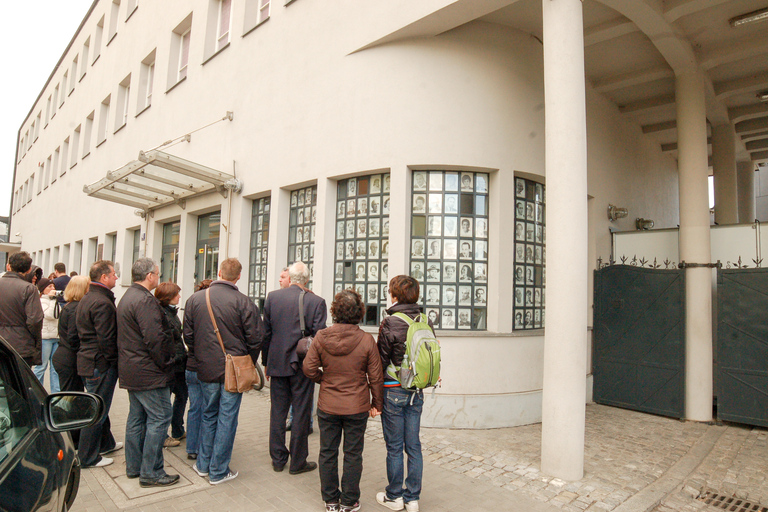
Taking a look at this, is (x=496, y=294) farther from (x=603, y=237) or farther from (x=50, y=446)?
(x=50, y=446)

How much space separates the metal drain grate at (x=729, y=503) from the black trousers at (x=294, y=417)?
12.0 ft

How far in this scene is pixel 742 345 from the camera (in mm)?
6660

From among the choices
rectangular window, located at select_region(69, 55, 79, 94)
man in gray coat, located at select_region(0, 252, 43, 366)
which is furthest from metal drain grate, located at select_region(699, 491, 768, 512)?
rectangular window, located at select_region(69, 55, 79, 94)

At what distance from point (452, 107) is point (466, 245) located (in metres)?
1.89

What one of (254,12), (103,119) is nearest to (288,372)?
(254,12)

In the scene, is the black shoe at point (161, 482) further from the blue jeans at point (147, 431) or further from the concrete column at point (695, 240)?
the concrete column at point (695, 240)

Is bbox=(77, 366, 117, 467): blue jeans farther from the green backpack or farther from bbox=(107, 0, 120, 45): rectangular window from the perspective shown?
bbox=(107, 0, 120, 45): rectangular window

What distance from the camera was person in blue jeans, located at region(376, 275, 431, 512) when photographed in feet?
Result: 12.3

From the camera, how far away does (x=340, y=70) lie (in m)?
7.34

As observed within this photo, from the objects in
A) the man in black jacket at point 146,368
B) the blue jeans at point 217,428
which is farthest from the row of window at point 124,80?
the blue jeans at point 217,428

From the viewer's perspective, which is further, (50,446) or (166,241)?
(166,241)

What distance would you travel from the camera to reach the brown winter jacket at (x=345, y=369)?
11.7ft

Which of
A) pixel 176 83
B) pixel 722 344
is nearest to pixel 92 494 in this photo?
pixel 722 344

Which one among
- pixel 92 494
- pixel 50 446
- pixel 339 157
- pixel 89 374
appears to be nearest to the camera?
pixel 50 446
